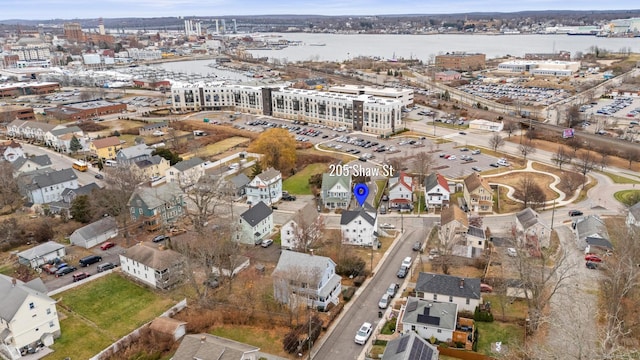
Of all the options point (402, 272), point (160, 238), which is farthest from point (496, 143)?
point (160, 238)

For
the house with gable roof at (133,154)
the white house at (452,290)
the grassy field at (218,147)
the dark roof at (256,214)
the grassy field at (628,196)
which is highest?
the house with gable roof at (133,154)

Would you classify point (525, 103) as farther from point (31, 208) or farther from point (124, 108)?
point (31, 208)

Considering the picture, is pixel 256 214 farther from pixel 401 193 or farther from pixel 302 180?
pixel 302 180

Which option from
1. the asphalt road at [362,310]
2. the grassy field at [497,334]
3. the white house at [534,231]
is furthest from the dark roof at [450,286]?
the white house at [534,231]

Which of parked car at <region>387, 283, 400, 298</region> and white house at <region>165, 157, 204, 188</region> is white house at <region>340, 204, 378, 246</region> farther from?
white house at <region>165, 157, 204, 188</region>

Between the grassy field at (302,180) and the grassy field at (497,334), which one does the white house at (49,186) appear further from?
the grassy field at (497,334)

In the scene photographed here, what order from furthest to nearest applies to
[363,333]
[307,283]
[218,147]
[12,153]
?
1. [218,147]
2. [12,153]
3. [307,283]
4. [363,333]
